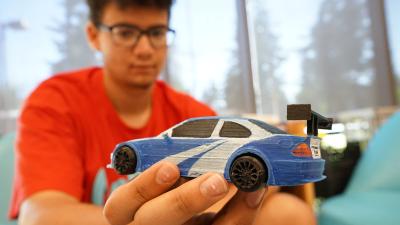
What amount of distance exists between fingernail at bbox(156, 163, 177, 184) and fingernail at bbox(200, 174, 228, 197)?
0.13 feet

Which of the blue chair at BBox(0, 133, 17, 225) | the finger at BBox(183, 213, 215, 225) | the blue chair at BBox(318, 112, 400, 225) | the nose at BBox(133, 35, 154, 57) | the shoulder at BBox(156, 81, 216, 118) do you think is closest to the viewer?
the finger at BBox(183, 213, 215, 225)

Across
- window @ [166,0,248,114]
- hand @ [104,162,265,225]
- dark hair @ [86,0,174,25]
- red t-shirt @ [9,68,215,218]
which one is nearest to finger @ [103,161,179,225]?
hand @ [104,162,265,225]

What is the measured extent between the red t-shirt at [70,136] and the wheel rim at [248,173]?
586 millimetres

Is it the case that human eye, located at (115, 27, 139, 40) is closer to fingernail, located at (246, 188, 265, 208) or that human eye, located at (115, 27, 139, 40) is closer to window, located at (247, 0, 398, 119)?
window, located at (247, 0, 398, 119)

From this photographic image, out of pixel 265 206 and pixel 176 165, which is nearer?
pixel 176 165

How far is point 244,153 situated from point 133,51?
567 mm

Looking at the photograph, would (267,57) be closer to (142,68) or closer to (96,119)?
(142,68)

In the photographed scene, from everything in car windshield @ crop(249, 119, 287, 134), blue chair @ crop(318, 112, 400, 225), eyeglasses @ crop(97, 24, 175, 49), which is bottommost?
blue chair @ crop(318, 112, 400, 225)

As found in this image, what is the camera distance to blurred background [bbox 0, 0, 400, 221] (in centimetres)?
70

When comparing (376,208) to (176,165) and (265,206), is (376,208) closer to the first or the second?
(265,206)

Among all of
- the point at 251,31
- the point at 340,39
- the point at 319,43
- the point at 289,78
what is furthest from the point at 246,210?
the point at 340,39

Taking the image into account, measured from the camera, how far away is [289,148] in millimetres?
397

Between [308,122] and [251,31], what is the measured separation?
0.31 metres

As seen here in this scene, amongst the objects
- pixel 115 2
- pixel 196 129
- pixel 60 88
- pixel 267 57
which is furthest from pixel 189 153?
pixel 60 88
